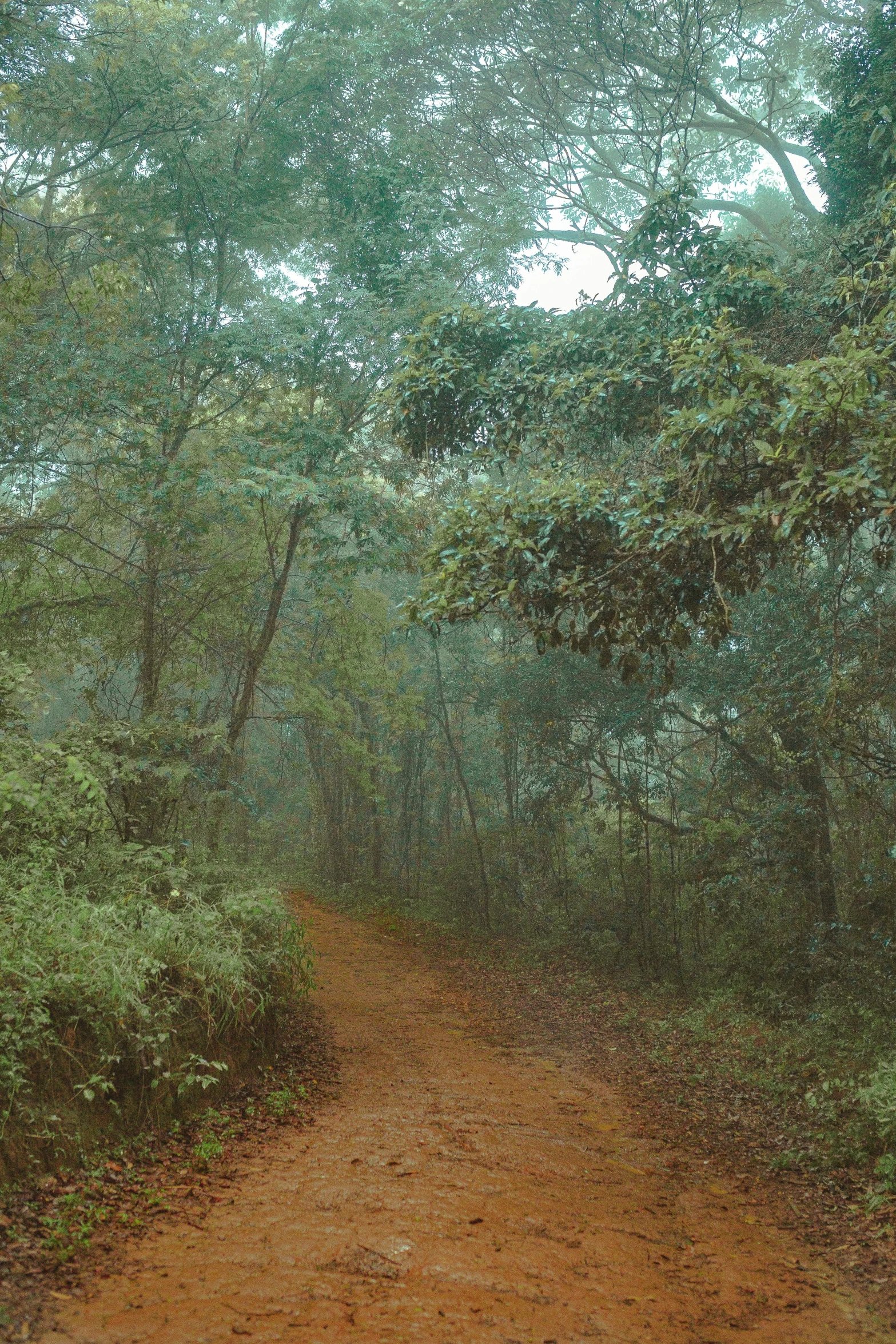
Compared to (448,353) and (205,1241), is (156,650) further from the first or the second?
(205,1241)

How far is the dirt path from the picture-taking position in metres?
3.38

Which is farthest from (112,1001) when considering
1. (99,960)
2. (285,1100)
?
(285,1100)

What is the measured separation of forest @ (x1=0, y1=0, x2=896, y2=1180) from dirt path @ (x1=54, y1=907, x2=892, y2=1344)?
0.95 meters

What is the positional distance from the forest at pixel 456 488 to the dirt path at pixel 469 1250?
0.95 m

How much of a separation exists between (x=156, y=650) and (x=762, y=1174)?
857 centimetres

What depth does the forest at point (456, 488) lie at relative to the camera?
5.77 meters

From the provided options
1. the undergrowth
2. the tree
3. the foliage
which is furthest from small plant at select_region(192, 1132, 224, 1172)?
the tree

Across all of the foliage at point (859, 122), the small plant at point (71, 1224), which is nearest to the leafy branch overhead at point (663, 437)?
the foliage at point (859, 122)

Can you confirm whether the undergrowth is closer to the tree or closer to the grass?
the grass

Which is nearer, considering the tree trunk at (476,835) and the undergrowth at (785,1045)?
the undergrowth at (785,1045)

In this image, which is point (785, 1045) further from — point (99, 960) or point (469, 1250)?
point (99, 960)

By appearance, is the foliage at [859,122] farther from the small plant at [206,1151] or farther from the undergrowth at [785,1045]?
the small plant at [206,1151]

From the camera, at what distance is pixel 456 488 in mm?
12844

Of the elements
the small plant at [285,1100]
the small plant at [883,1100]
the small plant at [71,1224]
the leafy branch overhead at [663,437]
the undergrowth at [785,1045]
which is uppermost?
the leafy branch overhead at [663,437]
